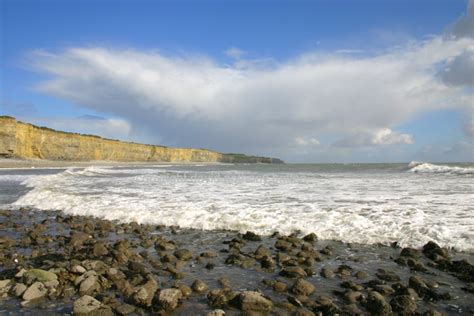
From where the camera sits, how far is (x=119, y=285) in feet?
18.6

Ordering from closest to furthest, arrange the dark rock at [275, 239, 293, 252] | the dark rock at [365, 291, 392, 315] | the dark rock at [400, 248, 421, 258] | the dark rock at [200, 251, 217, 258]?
the dark rock at [365, 291, 392, 315] < the dark rock at [400, 248, 421, 258] < the dark rock at [200, 251, 217, 258] < the dark rock at [275, 239, 293, 252]

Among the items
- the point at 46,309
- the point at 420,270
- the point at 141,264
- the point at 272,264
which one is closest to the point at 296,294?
the point at 272,264

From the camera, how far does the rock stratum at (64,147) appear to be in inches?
2346

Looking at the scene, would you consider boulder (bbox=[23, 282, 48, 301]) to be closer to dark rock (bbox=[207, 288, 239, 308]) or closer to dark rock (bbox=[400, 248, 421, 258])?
dark rock (bbox=[207, 288, 239, 308])

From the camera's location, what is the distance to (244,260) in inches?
273

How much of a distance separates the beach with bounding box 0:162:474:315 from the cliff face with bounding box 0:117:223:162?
181 feet

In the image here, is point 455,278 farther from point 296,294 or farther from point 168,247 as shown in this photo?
point 168,247

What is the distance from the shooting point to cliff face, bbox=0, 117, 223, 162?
2343 inches

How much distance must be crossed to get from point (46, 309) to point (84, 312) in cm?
65

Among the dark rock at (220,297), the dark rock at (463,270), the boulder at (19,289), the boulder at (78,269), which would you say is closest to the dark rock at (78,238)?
the boulder at (78,269)

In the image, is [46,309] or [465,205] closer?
[46,309]

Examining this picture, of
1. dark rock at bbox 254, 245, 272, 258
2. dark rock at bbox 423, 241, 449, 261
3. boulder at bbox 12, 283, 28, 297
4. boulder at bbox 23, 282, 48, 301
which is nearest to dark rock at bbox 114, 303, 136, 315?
boulder at bbox 23, 282, 48, 301

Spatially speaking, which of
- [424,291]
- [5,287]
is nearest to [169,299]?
[5,287]

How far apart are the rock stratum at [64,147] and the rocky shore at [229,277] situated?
6004 cm
